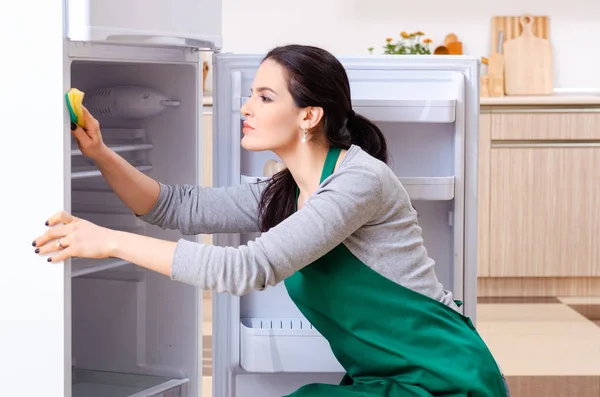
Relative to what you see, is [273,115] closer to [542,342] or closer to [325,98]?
[325,98]

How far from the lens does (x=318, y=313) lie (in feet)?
5.61

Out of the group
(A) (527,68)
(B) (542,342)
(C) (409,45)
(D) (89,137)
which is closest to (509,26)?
(A) (527,68)

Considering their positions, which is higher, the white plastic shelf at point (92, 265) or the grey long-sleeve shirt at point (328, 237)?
the grey long-sleeve shirt at point (328, 237)

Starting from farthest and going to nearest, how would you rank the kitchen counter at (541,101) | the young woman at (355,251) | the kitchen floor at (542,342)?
the kitchen counter at (541,101) < the kitchen floor at (542,342) < the young woman at (355,251)

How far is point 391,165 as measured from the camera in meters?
1.98

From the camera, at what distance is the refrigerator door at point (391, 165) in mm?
1918

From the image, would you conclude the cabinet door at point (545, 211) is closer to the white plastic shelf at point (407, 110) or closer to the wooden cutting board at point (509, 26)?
the wooden cutting board at point (509, 26)

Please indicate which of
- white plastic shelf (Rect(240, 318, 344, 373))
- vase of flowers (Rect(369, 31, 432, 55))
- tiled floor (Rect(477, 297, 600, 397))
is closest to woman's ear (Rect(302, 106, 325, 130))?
white plastic shelf (Rect(240, 318, 344, 373))

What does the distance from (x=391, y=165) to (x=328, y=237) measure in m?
0.49

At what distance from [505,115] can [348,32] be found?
988 mm

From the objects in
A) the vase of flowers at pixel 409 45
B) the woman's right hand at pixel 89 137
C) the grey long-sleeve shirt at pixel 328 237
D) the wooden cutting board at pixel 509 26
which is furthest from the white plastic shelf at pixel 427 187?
the wooden cutting board at pixel 509 26

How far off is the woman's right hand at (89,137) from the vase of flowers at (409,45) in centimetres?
291

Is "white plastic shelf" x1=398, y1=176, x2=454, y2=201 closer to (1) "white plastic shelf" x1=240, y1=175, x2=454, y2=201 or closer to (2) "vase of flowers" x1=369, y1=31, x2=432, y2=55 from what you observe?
(1) "white plastic shelf" x1=240, y1=175, x2=454, y2=201

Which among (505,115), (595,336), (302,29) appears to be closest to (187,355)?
(595,336)
